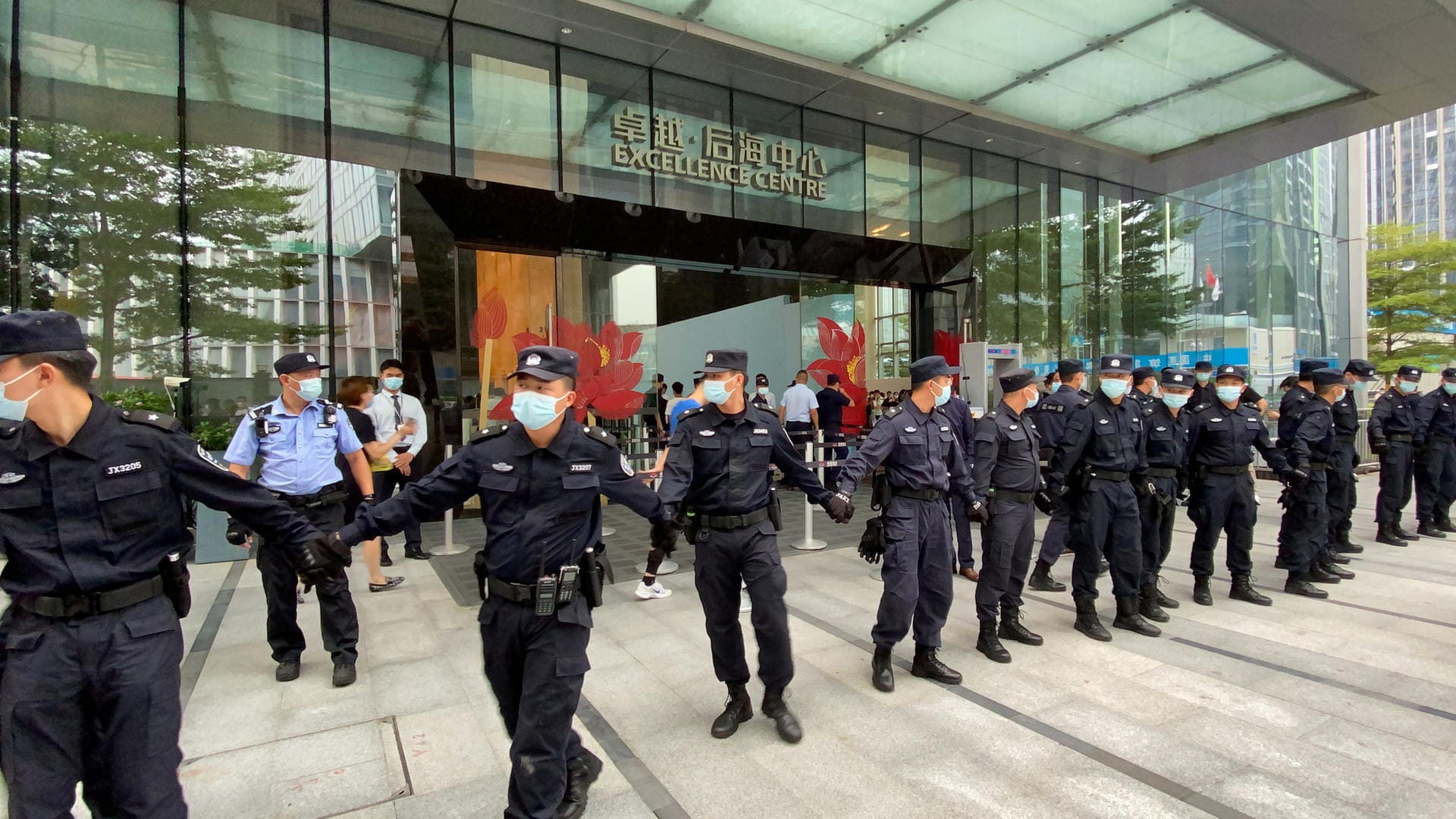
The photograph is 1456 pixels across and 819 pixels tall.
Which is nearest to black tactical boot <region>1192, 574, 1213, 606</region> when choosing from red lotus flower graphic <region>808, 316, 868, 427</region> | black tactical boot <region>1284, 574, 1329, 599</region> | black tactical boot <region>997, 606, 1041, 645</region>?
black tactical boot <region>1284, 574, 1329, 599</region>

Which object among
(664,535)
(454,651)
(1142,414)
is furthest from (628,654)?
(1142,414)

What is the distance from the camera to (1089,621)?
17.0 ft

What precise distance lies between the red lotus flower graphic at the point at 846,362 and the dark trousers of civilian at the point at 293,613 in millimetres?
10753

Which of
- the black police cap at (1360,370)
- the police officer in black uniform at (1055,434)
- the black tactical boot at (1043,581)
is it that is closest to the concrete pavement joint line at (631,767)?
the police officer in black uniform at (1055,434)

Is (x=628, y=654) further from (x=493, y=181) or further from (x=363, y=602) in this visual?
(x=493, y=181)

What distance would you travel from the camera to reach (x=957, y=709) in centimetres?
394

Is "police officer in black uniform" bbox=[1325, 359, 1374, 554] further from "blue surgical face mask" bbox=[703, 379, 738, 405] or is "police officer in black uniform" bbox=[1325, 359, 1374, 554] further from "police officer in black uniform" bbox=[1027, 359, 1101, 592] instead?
"blue surgical face mask" bbox=[703, 379, 738, 405]

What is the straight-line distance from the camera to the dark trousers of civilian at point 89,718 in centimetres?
204

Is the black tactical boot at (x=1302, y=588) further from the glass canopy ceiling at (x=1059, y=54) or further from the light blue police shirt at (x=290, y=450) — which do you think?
the light blue police shirt at (x=290, y=450)

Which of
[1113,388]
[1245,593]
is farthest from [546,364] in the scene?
[1245,593]

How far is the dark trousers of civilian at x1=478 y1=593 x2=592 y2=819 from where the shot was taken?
8.40 feet

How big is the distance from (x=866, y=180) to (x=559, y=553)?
12.0 meters

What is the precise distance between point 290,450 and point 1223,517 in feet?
23.6

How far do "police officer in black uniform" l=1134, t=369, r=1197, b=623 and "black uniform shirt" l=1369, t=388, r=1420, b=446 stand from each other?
420 cm
